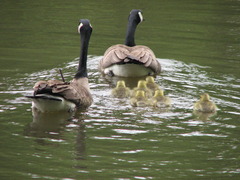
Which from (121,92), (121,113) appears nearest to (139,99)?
(121,113)

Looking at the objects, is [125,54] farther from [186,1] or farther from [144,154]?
[186,1]

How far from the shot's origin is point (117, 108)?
10.6m

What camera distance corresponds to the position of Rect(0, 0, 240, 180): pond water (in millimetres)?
7863

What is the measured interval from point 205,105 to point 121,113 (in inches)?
64.1

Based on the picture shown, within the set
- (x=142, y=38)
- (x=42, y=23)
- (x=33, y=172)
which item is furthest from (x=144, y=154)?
(x=42, y=23)

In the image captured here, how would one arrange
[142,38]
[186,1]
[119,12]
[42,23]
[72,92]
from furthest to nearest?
[186,1] < [119,12] < [42,23] < [142,38] < [72,92]

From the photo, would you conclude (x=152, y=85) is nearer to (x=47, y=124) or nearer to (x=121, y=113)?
(x=121, y=113)

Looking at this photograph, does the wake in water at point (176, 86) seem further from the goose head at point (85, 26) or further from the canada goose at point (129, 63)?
the goose head at point (85, 26)

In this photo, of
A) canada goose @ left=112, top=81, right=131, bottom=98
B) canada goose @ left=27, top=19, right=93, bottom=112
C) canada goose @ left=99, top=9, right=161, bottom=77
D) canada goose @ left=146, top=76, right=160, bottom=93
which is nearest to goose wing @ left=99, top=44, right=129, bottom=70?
canada goose @ left=99, top=9, right=161, bottom=77

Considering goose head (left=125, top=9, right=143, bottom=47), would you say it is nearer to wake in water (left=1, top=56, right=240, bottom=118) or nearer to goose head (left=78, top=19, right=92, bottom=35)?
wake in water (left=1, top=56, right=240, bottom=118)

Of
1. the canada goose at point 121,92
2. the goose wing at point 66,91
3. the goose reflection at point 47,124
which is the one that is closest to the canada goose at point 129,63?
the canada goose at point 121,92

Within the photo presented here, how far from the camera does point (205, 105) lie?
1037 centimetres

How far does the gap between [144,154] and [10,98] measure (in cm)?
405

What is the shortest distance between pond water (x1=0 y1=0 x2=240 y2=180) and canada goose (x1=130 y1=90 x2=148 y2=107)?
14 cm
